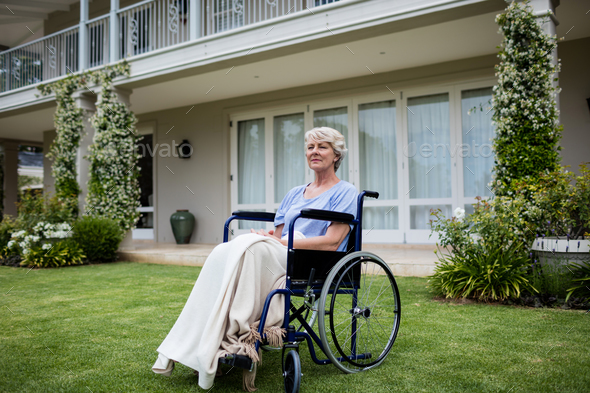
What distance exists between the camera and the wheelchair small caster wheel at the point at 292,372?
1563mm

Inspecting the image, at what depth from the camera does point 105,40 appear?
7184 mm

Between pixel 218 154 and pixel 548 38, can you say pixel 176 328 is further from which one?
pixel 218 154

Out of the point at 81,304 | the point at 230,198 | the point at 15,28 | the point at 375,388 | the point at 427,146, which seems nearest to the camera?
the point at 375,388

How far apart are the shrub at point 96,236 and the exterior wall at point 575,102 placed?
604 centimetres

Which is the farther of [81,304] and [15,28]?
[15,28]

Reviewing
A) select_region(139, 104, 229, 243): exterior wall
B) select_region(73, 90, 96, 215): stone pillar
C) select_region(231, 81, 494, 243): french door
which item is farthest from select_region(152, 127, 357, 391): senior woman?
select_region(139, 104, 229, 243): exterior wall

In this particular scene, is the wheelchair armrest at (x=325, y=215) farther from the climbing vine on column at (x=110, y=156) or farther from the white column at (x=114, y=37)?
the white column at (x=114, y=37)

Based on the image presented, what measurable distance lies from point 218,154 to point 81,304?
15.8 ft

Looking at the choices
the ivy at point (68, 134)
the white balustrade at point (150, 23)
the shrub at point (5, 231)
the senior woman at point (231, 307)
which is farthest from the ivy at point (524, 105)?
the shrub at point (5, 231)

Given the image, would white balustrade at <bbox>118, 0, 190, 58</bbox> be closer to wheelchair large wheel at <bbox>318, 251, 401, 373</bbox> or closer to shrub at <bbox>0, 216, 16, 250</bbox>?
shrub at <bbox>0, 216, 16, 250</bbox>

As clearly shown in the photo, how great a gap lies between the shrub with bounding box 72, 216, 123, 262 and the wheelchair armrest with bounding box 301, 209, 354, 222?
5286 millimetres

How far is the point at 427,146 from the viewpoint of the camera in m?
6.14

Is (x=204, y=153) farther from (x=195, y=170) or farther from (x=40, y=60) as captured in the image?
(x=40, y=60)

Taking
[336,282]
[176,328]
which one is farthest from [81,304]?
[336,282]
